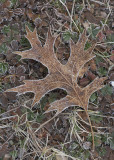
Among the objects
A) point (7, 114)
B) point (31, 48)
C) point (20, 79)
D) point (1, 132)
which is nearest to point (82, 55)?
point (31, 48)

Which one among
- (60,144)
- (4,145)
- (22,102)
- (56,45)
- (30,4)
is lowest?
(60,144)

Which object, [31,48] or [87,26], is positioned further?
[87,26]

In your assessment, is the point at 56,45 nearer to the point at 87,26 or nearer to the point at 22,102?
the point at 87,26

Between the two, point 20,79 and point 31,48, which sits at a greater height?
point 31,48

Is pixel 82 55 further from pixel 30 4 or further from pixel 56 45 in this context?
pixel 30 4

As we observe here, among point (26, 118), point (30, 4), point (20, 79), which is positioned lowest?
point (26, 118)

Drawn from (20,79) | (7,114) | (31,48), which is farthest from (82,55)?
(7,114)
